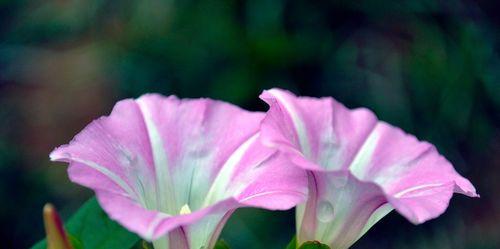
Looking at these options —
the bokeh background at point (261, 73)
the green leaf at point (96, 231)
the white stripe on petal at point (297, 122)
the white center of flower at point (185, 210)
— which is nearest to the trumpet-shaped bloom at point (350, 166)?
the white stripe on petal at point (297, 122)

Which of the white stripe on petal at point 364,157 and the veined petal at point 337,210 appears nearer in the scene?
the veined petal at point 337,210

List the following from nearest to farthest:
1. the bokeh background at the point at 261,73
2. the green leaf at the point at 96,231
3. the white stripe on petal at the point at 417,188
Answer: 1. the white stripe on petal at the point at 417,188
2. the green leaf at the point at 96,231
3. the bokeh background at the point at 261,73

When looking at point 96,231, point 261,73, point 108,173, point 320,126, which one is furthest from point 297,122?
point 261,73

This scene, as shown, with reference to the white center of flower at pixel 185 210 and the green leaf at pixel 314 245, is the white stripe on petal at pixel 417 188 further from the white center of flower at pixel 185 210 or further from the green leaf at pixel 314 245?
the white center of flower at pixel 185 210

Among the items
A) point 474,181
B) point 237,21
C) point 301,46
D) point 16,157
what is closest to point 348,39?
point 301,46

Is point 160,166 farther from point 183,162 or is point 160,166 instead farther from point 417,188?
point 417,188

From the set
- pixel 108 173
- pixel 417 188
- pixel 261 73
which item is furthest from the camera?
pixel 261 73

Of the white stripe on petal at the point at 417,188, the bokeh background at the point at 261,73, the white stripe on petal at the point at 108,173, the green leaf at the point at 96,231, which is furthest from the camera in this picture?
the bokeh background at the point at 261,73
